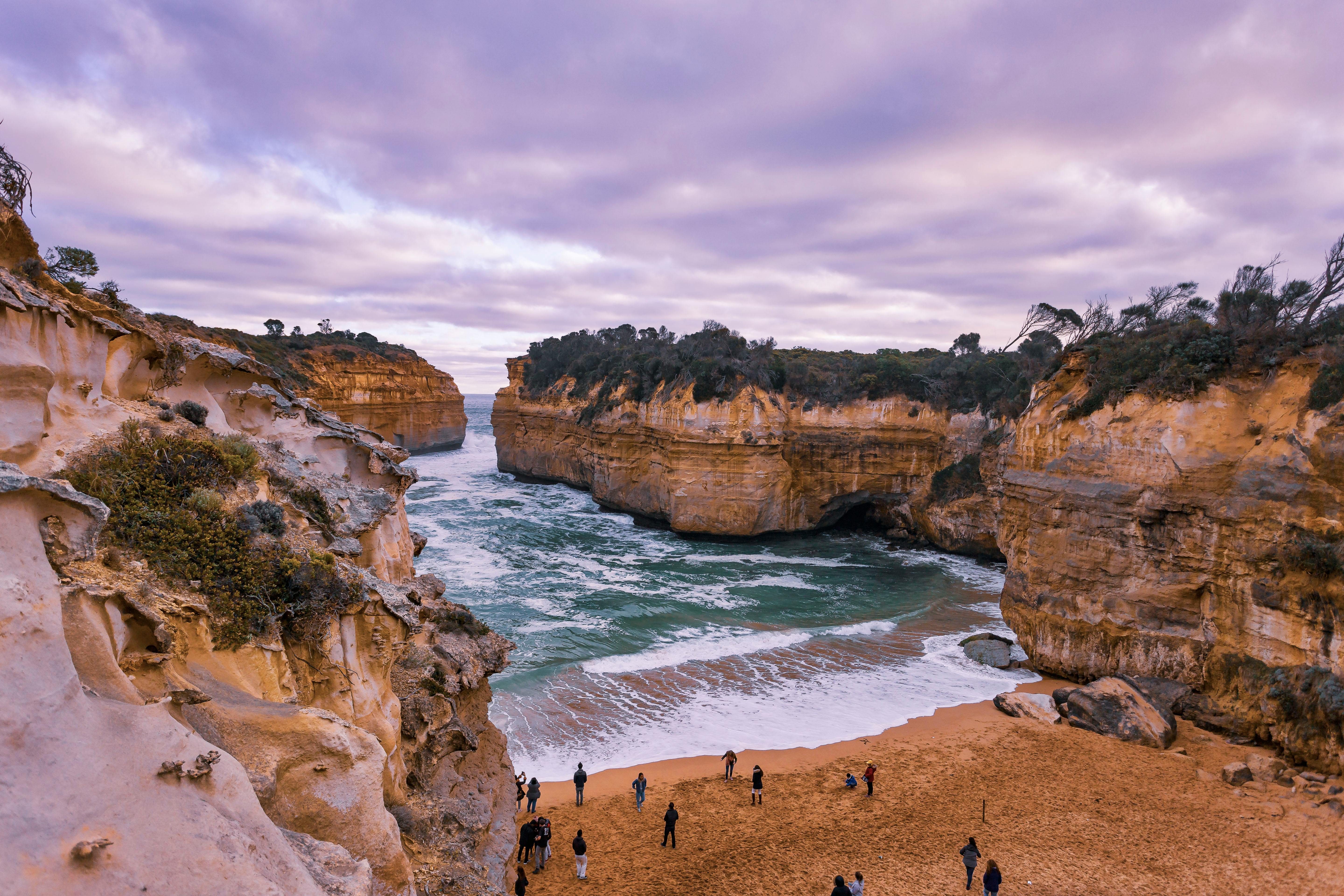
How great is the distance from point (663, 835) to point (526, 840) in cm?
223

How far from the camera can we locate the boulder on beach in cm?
1638

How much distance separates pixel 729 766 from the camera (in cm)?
1160

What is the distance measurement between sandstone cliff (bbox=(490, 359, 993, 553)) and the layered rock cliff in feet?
75.9

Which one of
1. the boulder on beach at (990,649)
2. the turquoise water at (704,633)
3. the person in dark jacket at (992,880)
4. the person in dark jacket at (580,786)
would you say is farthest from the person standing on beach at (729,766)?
the boulder on beach at (990,649)

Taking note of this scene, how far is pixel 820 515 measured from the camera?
32688mm

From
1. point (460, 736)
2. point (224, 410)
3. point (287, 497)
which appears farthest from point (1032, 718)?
point (224, 410)

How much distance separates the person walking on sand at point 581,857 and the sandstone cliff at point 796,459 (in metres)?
22.3

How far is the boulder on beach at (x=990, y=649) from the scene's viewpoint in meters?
16.4

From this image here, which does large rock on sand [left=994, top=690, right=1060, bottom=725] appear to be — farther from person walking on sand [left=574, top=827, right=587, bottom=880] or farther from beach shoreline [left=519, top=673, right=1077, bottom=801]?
person walking on sand [left=574, top=827, right=587, bottom=880]

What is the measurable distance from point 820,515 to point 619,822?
24.1 metres

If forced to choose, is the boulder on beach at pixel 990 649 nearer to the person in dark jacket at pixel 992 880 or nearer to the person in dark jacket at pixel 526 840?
the person in dark jacket at pixel 992 880

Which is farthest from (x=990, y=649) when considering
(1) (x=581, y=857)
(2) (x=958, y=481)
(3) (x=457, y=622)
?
(3) (x=457, y=622)

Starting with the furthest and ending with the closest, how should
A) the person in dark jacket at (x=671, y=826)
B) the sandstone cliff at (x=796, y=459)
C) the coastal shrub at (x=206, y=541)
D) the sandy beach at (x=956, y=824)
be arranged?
the sandstone cliff at (x=796, y=459) < the person in dark jacket at (x=671, y=826) < the sandy beach at (x=956, y=824) < the coastal shrub at (x=206, y=541)

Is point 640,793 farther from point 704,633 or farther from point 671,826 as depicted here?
point 704,633
